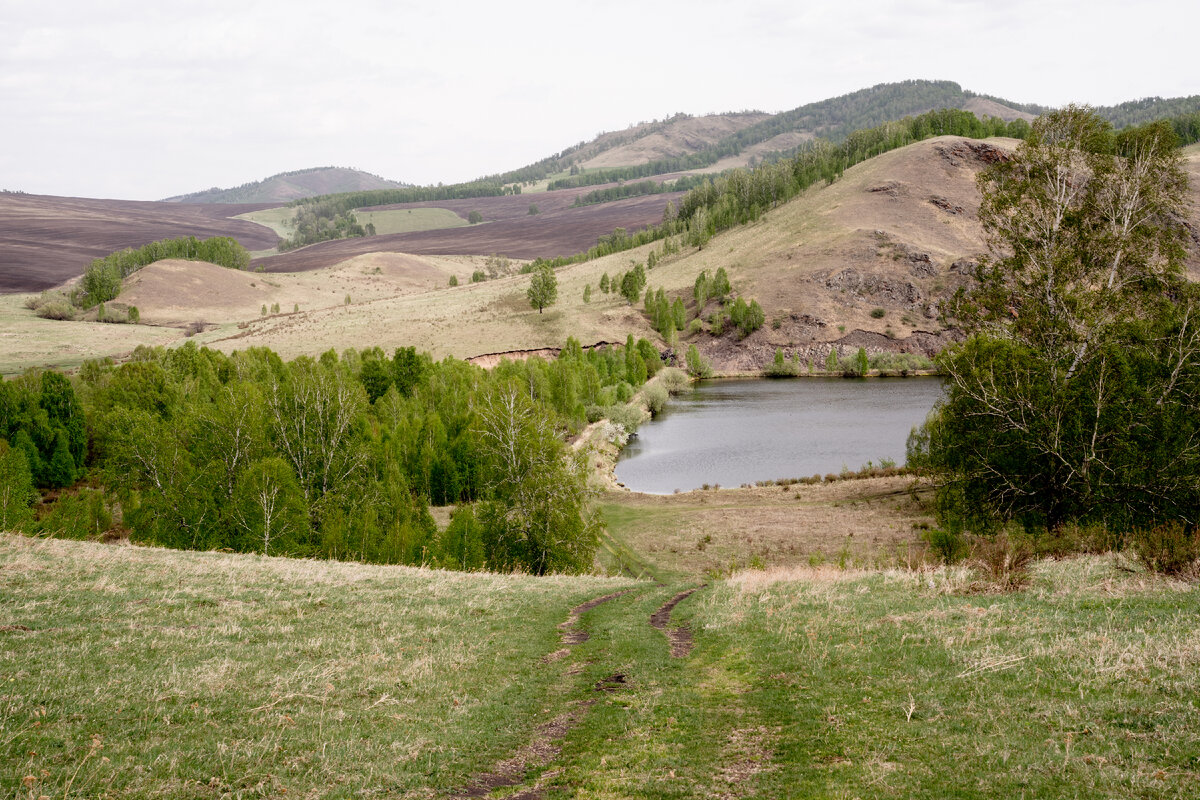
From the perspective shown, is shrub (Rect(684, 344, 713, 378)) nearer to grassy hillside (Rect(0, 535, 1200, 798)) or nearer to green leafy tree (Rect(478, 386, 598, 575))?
green leafy tree (Rect(478, 386, 598, 575))

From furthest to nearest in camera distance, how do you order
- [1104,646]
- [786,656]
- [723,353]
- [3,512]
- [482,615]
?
[723,353], [3,512], [482,615], [786,656], [1104,646]

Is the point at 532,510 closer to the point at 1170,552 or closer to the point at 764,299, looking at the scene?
the point at 1170,552

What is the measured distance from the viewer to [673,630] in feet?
65.5

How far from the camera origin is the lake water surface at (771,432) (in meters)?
70.4

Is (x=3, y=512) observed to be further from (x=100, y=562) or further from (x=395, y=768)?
(x=395, y=768)

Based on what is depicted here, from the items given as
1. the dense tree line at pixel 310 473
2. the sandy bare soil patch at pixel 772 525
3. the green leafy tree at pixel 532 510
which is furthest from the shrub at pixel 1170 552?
the dense tree line at pixel 310 473

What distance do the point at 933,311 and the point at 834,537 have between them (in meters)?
123

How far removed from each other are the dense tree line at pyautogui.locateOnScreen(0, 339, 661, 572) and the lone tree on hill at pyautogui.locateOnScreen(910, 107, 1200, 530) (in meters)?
21.5

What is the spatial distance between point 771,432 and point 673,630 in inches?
2715

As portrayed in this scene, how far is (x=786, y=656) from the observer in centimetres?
1538

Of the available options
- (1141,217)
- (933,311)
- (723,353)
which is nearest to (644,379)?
(723,353)

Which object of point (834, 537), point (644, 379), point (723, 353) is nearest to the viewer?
point (834, 537)

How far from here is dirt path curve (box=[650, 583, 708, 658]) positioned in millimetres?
17641

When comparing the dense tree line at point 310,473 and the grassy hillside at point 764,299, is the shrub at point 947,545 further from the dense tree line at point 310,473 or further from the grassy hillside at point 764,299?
the grassy hillside at point 764,299
